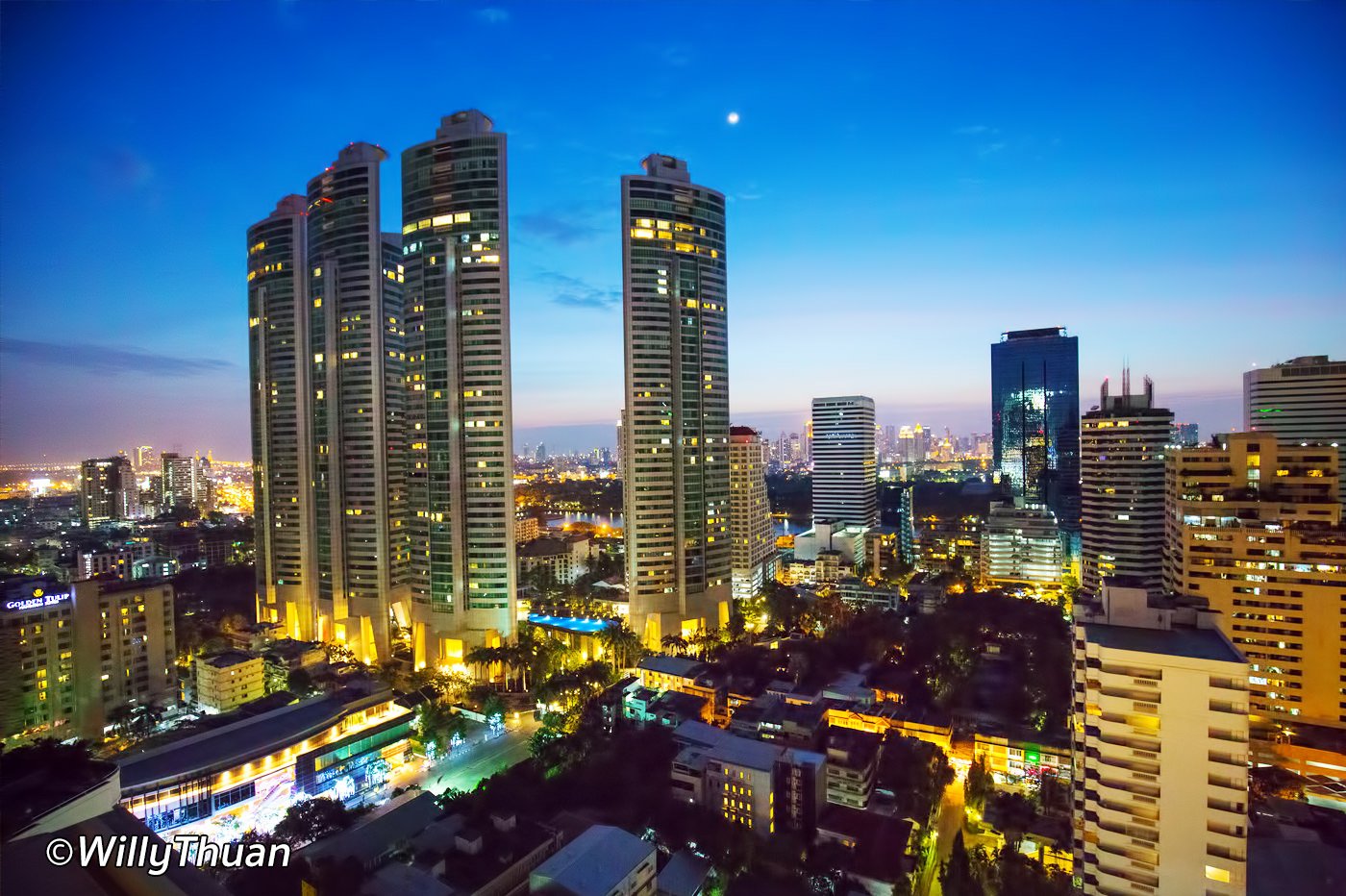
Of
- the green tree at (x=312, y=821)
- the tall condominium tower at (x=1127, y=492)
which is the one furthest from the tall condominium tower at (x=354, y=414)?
the tall condominium tower at (x=1127, y=492)

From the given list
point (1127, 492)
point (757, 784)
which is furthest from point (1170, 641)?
point (1127, 492)

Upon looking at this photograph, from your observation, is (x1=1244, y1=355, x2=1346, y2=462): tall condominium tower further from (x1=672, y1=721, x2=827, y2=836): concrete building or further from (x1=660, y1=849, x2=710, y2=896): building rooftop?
(x1=660, y1=849, x2=710, y2=896): building rooftop

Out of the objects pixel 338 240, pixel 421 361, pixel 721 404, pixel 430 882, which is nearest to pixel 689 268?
pixel 721 404

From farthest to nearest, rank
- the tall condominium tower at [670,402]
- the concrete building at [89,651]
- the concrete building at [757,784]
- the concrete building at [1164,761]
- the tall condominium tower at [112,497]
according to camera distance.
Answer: the tall condominium tower at [112,497] → the tall condominium tower at [670,402] → the concrete building at [89,651] → the concrete building at [757,784] → the concrete building at [1164,761]

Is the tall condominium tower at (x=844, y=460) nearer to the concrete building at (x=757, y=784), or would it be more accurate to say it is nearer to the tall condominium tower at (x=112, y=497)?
the concrete building at (x=757, y=784)

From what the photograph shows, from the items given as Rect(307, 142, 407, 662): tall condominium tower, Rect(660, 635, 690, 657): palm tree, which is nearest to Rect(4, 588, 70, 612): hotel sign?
Rect(307, 142, 407, 662): tall condominium tower
